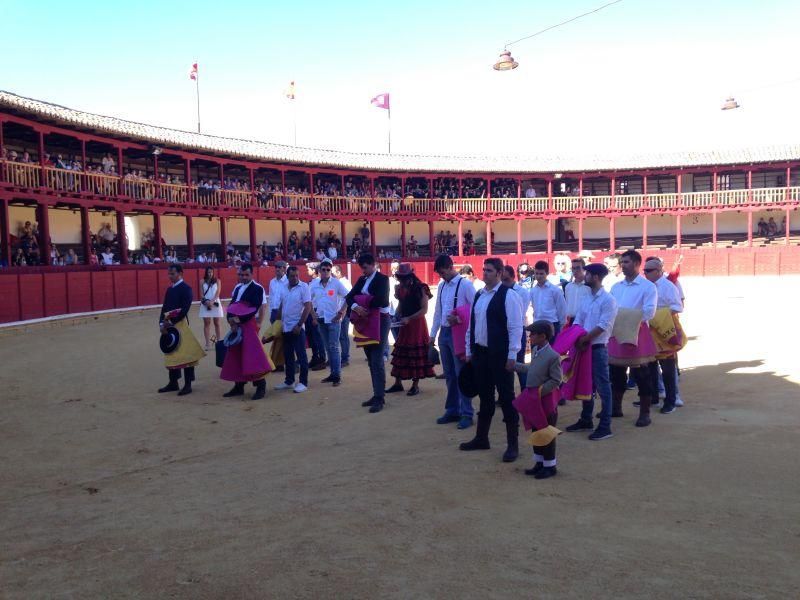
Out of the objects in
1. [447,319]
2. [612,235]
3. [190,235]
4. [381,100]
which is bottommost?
[447,319]

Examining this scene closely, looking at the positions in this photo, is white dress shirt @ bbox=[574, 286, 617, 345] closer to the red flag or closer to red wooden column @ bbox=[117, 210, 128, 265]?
red wooden column @ bbox=[117, 210, 128, 265]

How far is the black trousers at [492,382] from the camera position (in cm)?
554

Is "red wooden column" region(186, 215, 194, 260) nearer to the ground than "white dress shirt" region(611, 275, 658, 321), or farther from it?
farther from it

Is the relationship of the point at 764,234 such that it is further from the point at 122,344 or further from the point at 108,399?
the point at 108,399

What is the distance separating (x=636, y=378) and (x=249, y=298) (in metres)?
4.51

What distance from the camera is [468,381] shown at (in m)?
5.81

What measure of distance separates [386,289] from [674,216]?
1387 inches

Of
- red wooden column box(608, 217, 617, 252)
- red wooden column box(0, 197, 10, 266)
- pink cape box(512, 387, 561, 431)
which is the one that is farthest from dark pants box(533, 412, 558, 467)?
red wooden column box(608, 217, 617, 252)

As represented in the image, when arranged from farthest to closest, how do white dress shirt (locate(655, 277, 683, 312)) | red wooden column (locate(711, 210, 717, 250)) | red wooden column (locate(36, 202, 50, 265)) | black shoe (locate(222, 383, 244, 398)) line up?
red wooden column (locate(711, 210, 717, 250)), red wooden column (locate(36, 202, 50, 265)), black shoe (locate(222, 383, 244, 398)), white dress shirt (locate(655, 277, 683, 312))

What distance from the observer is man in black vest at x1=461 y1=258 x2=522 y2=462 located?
5453 millimetres

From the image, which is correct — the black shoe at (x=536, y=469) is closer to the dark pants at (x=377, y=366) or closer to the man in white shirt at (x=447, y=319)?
the man in white shirt at (x=447, y=319)

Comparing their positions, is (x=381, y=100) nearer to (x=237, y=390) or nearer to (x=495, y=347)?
(x=237, y=390)

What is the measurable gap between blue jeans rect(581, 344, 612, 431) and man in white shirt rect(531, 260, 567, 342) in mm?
1390

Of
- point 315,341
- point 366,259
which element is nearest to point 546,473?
point 366,259
